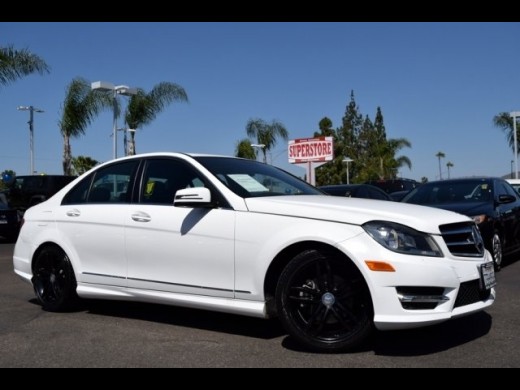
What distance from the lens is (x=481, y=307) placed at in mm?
4379

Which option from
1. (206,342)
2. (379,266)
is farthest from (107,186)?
(379,266)

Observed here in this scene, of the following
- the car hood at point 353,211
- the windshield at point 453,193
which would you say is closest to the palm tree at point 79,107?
the windshield at point 453,193

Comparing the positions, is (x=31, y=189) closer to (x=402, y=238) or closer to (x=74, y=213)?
(x=74, y=213)

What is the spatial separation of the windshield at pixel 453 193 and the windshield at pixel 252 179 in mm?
4008

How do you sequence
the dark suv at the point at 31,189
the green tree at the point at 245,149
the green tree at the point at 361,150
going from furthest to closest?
1. the green tree at the point at 361,150
2. the green tree at the point at 245,149
3. the dark suv at the point at 31,189

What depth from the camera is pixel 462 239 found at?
14.8 ft

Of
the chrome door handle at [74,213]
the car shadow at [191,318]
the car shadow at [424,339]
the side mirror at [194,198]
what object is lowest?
the car shadow at [424,339]

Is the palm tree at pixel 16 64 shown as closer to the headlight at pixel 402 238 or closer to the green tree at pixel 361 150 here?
the headlight at pixel 402 238

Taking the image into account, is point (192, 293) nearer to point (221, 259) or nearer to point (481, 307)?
Answer: point (221, 259)

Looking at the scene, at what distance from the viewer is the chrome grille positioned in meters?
4.36

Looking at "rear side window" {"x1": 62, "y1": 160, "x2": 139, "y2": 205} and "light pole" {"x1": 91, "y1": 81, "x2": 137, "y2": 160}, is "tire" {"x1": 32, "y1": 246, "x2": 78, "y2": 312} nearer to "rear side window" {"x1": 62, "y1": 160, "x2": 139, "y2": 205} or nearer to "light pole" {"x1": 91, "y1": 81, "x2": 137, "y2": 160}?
"rear side window" {"x1": 62, "y1": 160, "x2": 139, "y2": 205}

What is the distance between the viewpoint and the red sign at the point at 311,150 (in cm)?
1504
